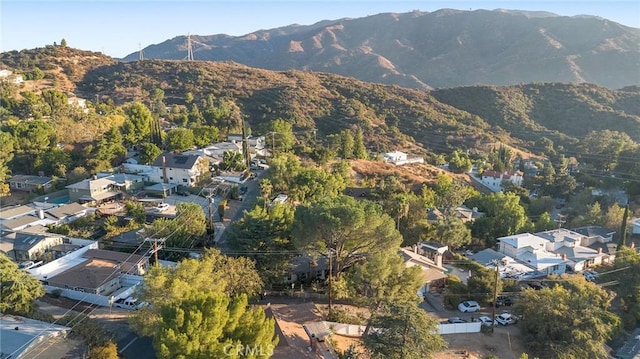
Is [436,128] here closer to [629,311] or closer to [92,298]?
[629,311]

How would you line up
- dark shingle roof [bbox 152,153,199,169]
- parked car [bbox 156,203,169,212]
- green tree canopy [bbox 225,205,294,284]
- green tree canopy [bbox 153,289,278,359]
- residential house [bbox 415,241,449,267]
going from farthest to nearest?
1. dark shingle roof [bbox 152,153,199,169]
2. parked car [bbox 156,203,169,212]
3. residential house [bbox 415,241,449,267]
4. green tree canopy [bbox 225,205,294,284]
5. green tree canopy [bbox 153,289,278,359]

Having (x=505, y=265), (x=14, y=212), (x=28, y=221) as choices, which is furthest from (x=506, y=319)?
(x=14, y=212)

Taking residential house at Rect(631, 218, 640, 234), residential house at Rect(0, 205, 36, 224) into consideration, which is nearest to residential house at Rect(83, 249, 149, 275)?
residential house at Rect(0, 205, 36, 224)

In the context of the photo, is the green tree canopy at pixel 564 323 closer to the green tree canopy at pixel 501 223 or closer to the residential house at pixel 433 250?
the residential house at pixel 433 250

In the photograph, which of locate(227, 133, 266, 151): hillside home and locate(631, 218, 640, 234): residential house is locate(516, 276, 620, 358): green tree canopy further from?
locate(227, 133, 266, 151): hillside home

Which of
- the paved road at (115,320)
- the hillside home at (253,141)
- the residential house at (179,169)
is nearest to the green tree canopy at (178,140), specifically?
the hillside home at (253,141)

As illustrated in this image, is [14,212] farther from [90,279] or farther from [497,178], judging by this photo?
[497,178]

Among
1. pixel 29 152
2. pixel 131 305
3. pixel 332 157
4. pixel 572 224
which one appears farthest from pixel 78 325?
pixel 572 224
